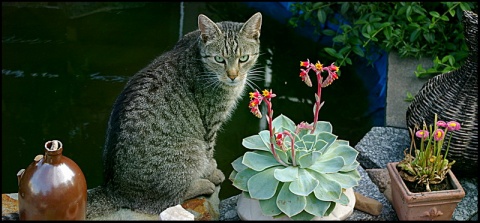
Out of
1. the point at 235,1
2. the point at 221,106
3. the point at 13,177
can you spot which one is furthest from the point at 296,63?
the point at 13,177

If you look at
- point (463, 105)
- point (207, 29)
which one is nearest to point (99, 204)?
point (207, 29)

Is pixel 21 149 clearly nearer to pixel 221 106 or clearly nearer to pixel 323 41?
pixel 221 106

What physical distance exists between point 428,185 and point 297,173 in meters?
0.61

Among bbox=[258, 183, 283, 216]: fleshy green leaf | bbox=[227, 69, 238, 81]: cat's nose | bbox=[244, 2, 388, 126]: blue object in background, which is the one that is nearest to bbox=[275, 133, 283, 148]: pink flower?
bbox=[258, 183, 283, 216]: fleshy green leaf

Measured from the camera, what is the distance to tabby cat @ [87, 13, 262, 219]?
3002 millimetres

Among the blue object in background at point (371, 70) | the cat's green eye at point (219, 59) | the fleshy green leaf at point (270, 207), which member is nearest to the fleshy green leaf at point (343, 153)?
the fleshy green leaf at point (270, 207)

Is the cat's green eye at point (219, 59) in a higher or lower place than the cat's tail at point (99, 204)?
higher

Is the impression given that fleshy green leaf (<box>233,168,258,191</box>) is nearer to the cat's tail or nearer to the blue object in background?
the cat's tail

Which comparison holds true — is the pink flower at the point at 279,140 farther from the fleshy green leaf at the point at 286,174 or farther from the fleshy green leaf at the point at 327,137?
the fleshy green leaf at the point at 327,137

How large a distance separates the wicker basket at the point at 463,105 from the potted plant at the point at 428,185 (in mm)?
418

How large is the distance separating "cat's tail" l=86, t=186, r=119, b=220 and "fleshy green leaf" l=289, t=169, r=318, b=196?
3.00ft

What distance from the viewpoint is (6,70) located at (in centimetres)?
510

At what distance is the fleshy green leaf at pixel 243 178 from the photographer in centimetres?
282

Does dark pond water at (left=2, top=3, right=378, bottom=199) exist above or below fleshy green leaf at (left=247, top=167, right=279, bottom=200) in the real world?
below
